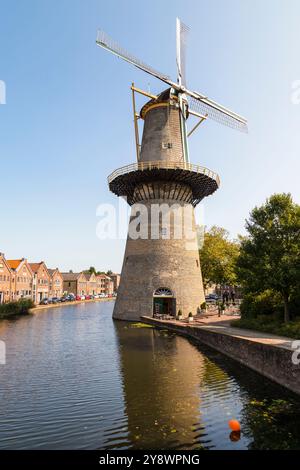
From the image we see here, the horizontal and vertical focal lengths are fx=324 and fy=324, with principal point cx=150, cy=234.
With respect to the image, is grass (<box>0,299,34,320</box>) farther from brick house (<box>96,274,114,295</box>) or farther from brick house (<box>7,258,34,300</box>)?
brick house (<box>96,274,114,295</box>)

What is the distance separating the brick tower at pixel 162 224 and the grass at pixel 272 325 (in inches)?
414

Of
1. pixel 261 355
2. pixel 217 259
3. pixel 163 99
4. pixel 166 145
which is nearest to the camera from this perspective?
pixel 261 355

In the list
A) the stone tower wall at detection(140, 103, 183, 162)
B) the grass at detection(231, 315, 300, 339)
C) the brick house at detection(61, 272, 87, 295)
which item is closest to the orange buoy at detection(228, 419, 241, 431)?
the grass at detection(231, 315, 300, 339)

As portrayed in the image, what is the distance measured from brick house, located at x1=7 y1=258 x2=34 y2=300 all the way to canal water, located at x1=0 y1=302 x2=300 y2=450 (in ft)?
133

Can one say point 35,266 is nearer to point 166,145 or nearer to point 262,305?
point 166,145

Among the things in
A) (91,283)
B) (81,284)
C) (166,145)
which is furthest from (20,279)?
(91,283)

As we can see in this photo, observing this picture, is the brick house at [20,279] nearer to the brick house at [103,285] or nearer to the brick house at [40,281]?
the brick house at [40,281]

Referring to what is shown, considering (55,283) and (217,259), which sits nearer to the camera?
(217,259)

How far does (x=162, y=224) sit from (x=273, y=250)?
49.7 ft

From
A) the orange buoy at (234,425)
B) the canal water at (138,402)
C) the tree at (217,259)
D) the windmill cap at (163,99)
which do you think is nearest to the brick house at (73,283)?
the tree at (217,259)

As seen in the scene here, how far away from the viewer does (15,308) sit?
43.8 metres

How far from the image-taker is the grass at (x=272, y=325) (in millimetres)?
16531
